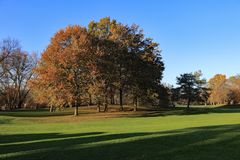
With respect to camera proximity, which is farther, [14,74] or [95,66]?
[14,74]

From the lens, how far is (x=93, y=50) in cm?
5450

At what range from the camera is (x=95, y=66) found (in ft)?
175

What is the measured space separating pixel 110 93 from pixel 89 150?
154ft

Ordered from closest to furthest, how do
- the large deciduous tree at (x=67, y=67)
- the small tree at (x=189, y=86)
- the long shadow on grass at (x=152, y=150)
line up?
the long shadow on grass at (x=152, y=150) < the large deciduous tree at (x=67, y=67) < the small tree at (x=189, y=86)

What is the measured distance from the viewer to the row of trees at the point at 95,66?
51438 mm

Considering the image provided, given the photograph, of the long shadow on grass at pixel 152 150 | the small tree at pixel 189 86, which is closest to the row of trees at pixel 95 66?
the small tree at pixel 189 86

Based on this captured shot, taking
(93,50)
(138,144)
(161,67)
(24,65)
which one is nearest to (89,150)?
(138,144)

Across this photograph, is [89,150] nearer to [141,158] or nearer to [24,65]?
[141,158]

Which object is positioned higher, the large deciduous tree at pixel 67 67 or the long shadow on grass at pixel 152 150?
the large deciduous tree at pixel 67 67

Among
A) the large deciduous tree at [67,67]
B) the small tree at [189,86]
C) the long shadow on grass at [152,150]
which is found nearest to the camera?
the long shadow on grass at [152,150]

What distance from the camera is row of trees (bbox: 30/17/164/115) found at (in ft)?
169

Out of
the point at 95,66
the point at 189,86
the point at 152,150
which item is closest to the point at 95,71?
the point at 95,66

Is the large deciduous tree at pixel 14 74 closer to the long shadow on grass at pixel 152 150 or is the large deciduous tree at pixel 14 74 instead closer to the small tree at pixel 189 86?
the small tree at pixel 189 86

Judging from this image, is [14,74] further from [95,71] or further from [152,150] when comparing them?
[152,150]
